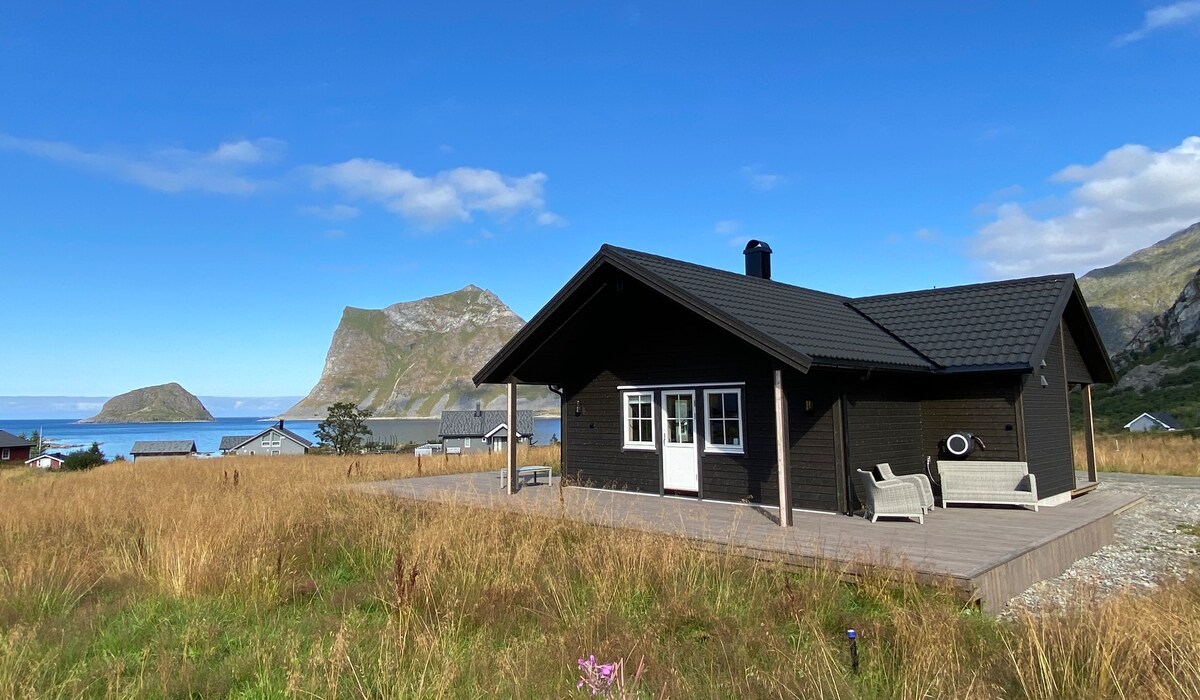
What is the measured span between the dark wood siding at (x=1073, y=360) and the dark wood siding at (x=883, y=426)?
384 cm

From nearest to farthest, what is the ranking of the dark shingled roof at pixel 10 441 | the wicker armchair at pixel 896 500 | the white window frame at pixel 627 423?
the wicker armchair at pixel 896 500 < the white window frame at pixel 627 423 < the dark shingled roof at pixel 10 441

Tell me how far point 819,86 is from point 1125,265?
7467 inches

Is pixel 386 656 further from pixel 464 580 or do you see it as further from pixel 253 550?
pixel 253 550

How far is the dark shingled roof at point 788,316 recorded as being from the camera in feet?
26.9

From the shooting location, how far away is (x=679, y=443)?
10641 millimetres

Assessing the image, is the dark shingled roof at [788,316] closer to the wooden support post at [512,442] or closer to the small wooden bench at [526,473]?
the wooden support post at [512,442]

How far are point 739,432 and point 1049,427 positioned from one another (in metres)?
5.04

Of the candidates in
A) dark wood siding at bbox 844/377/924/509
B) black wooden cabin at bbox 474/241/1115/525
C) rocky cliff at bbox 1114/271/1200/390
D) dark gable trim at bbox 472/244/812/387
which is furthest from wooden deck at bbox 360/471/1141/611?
rocky cliff at bbox 1114/271/1200/390

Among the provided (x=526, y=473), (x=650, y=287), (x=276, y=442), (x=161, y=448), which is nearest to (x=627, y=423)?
(x=526, y=473)

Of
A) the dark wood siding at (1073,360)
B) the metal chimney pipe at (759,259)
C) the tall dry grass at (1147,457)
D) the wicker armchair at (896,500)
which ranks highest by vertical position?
the metal chimney pipe at (759,259)

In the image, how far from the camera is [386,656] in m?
3.53

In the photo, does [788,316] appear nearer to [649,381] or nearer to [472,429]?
[649,381]

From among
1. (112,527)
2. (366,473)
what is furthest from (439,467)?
(112,527)

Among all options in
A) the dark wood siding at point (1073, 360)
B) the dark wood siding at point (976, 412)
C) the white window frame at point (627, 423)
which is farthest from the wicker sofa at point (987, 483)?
the white window frame at point (627, 423)
